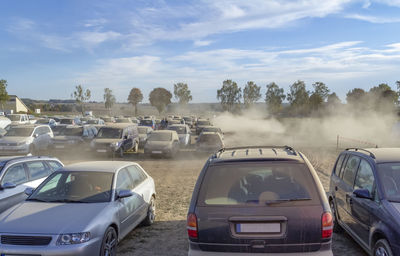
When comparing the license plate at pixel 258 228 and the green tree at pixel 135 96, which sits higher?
the green tree at pixel 135 96

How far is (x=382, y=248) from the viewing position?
4.52 m

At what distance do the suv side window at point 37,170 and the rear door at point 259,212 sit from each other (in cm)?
533

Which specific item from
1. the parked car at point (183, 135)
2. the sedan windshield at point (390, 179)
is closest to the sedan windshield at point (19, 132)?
the parked car at point (183, 135)

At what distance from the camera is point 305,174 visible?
396cm

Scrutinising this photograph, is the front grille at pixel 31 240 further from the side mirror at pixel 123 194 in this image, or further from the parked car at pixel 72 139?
the parked car at pixel 72 139

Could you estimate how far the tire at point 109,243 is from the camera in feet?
16.7

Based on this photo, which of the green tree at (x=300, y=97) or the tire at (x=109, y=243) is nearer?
the tire at (x=109, y=243)

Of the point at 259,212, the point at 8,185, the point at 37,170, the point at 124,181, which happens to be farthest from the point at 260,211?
the point at 37,170

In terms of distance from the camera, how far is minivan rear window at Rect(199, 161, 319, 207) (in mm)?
3881

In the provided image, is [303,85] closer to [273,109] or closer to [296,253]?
[273,109]

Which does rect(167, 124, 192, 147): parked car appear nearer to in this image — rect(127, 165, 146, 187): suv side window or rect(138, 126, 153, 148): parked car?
rect(138, 126, 153, 148): parked car

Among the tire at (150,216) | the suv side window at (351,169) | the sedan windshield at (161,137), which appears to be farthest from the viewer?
the sedan windshield at (161,137)

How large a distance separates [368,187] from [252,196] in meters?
2.51

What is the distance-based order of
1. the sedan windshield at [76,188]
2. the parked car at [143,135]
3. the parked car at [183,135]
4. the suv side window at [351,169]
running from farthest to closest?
1. the parked car at [143,135]
2. the parked car at [183,135]
3. the suv side window at [351,169]
4. the sedan windshield at [76,188]
